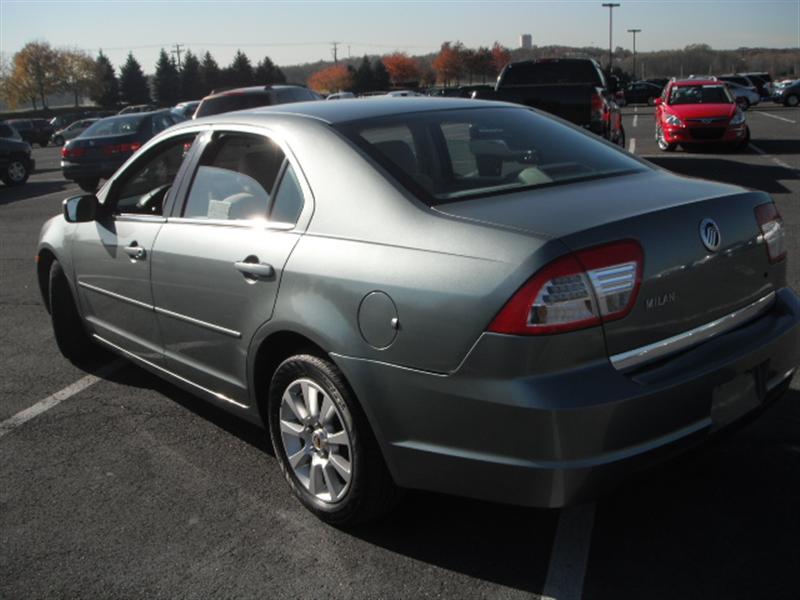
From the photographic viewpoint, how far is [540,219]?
279cm

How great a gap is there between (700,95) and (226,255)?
17216 millimetres

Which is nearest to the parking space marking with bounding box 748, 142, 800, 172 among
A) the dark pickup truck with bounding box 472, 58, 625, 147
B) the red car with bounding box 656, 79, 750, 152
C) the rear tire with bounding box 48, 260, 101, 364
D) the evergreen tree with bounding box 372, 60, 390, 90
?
the red car with bounding box 656, 79, 750, 152

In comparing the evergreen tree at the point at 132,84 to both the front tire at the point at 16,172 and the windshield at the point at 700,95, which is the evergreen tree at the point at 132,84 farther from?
the windshield at the point at 700,95

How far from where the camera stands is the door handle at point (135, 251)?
4176 millimetres

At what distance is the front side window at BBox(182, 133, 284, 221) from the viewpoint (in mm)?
3623

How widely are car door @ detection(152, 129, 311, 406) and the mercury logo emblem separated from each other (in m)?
1.49

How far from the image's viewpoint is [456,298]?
265cm

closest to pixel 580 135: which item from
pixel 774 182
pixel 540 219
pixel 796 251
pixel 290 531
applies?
pixel 540 219

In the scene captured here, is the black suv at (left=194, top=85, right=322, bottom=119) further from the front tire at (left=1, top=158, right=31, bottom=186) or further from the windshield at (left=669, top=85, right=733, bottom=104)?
the windshield at (left=669, top=85, right=733, bottom=104)

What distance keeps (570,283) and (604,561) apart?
1.06 m

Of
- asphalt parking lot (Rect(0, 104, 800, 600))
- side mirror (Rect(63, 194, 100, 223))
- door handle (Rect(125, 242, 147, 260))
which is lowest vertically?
asphalt parking lot (Rect(0, 104, 800, 600))

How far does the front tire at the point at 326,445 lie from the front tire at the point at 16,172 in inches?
760

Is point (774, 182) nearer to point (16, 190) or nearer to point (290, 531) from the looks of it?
point (290, 531)

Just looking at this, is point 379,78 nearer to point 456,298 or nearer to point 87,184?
point 87,184
